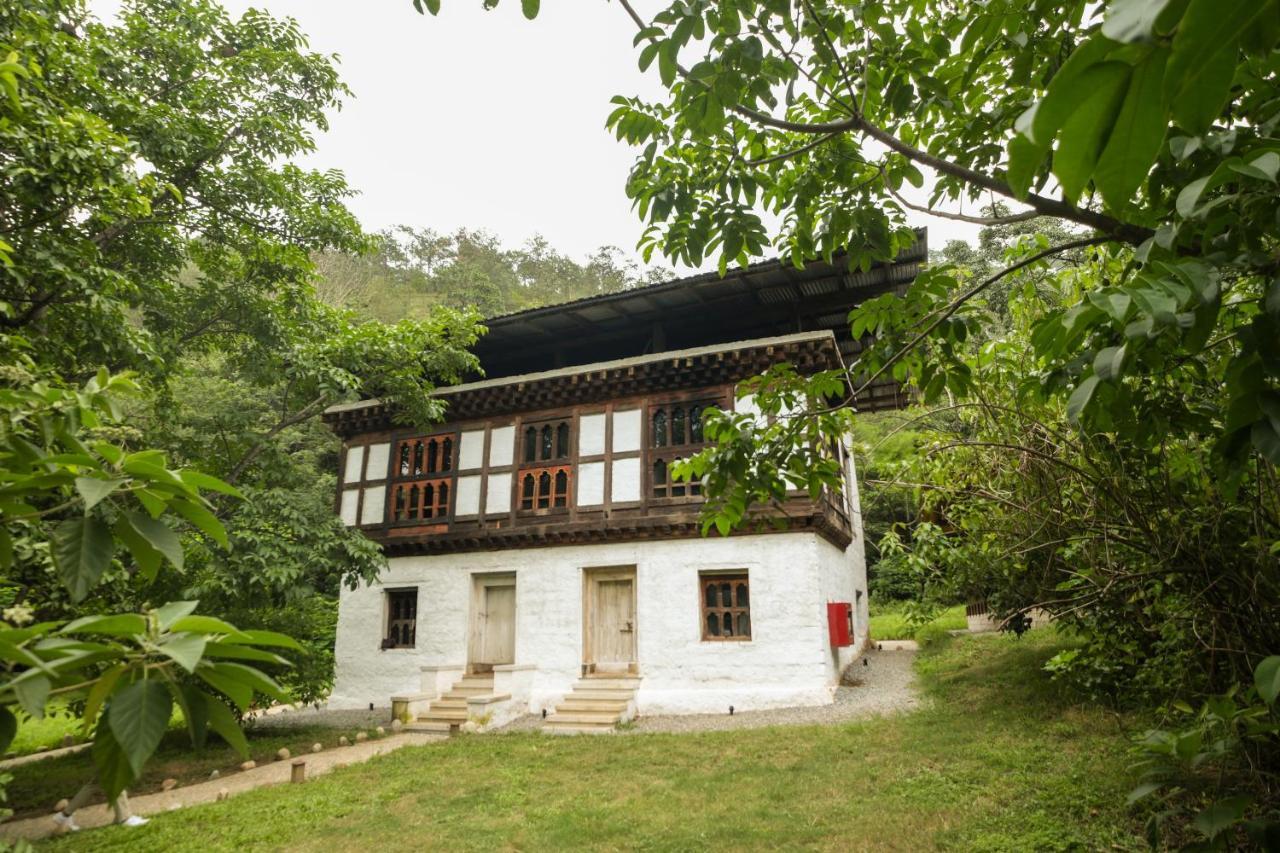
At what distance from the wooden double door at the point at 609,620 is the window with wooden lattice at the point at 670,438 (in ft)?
5.25

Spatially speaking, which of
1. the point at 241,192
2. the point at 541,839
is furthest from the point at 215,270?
the point at 541,839

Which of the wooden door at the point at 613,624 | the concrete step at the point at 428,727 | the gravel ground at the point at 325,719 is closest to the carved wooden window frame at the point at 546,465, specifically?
the wooden door at the point at 613,624

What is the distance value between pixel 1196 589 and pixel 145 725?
525 cm

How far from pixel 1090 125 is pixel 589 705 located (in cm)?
1127

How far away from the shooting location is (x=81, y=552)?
1.12 m

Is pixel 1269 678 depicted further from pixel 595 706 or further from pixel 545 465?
pixel 545 465

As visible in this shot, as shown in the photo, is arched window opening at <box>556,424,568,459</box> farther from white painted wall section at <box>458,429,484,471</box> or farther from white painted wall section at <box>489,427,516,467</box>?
white painted wall section at <box>458,429,484,471</box>

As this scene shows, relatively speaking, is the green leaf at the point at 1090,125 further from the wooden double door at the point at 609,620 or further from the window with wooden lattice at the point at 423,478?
the window with wooden lattice at the point at 423,478

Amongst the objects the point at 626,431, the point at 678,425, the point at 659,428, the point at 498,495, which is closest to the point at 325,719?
the point at 498,495

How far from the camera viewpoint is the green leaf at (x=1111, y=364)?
1.20 metres

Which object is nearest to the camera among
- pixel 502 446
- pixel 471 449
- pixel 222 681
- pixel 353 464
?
pixel 222 681

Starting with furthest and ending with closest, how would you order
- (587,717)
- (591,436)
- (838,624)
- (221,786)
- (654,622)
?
(591,436) → (654,622) → (838,624) → (587,717) → (221,786)

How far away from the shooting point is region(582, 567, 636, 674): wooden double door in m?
12.0

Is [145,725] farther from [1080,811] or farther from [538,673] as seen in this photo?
[538,673]
